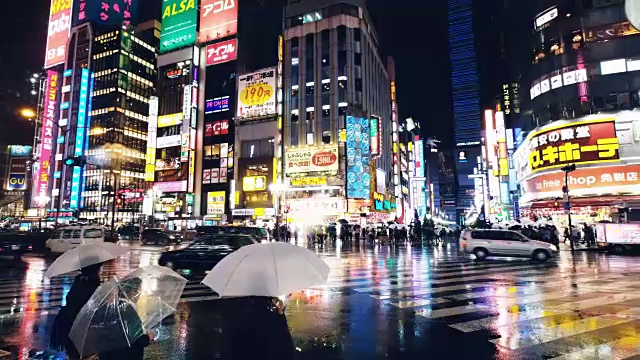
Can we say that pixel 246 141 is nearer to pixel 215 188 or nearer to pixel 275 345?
pixel 215 188

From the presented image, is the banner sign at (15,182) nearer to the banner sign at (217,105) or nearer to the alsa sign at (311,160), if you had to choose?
the banner sign at (217,105)

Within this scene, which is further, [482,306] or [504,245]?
[504,245]

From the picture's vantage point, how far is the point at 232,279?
3857mm

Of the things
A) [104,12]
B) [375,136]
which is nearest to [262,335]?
[375,136]

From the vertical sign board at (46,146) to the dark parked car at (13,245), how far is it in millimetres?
64522

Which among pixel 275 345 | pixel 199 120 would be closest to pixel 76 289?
pixel 275 345

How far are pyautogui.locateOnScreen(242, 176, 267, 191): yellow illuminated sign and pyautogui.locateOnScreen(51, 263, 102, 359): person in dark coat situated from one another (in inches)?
2213

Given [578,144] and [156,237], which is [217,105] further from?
[578,144]

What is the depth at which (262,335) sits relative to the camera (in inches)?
260

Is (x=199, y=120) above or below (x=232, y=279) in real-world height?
above

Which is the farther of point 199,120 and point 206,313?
point 199,120

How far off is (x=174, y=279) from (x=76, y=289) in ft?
4.19

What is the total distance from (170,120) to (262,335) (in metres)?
69.5

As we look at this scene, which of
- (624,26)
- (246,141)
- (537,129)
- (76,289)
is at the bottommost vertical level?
(76,289)
